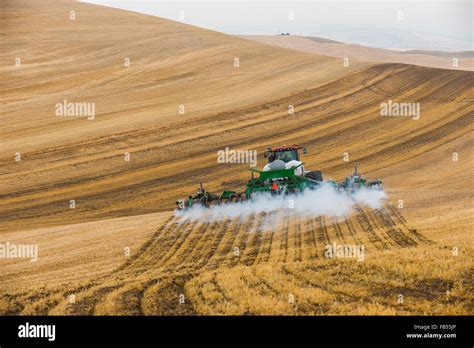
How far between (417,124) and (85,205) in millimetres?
23675

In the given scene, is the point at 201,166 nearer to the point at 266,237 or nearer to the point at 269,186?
the point at 269,186

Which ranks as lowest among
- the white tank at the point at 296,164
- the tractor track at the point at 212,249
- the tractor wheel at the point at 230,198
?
the tractor track at the point at 212,249

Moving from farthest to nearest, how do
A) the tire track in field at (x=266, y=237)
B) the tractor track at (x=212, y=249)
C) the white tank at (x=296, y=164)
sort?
the white tank at (x=296, y=164)
the tire track in field at (x=266, y=237)
the tractor track at (x=212, y=249)

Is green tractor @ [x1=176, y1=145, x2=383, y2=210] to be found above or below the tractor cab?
below

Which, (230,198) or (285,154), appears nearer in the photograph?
(230,198)

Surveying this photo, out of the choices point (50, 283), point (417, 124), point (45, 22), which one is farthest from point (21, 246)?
point (45, 22)

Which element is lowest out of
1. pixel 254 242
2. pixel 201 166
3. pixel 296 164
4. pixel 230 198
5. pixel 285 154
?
pixel 254 242

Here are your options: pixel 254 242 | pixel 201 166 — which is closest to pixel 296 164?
pixel 254 242

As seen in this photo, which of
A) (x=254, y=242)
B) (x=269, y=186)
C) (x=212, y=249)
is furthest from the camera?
(x=269, y=186)

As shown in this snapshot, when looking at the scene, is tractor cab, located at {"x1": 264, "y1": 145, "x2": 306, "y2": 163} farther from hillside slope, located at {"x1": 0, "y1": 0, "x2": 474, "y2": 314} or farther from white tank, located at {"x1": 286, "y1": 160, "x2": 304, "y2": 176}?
hillside slope, located at {"x1": 0, "y1": 0, "x2": 474, "y2": 314}

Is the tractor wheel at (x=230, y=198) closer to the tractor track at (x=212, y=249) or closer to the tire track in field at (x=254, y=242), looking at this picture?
the tire track in field at (x=254, y=242)

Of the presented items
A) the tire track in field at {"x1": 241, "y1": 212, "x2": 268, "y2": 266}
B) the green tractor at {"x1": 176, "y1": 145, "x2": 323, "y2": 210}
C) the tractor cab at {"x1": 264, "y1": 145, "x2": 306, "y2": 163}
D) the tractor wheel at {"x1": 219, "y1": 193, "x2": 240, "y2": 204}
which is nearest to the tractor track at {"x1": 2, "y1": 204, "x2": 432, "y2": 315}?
the tire track in field at {"x1": 241, "y1": 212, "x2": 268, "y2": 266}

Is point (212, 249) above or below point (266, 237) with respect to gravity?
below

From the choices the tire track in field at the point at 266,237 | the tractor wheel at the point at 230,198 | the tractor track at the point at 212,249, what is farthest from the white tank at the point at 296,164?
the tractor track at the point at 212,249
